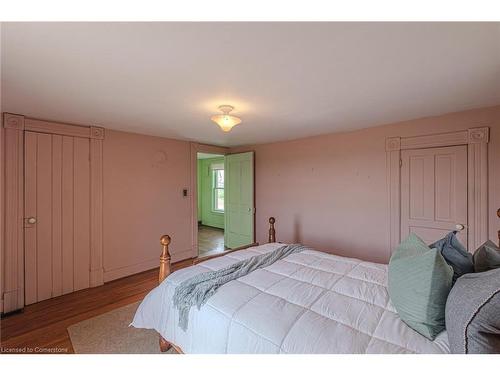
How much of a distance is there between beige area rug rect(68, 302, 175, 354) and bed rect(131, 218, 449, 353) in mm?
276

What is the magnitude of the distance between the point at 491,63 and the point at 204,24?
1793 mm

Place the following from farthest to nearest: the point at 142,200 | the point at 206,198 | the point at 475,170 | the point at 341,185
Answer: the point at 206,198 < the point at 142,200 < the point at 341,185 < the point at 475,170

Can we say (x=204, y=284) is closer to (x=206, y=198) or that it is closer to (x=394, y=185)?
(x=394, y=185)

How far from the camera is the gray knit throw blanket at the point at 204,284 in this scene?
1.53 metres

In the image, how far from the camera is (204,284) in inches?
64.7

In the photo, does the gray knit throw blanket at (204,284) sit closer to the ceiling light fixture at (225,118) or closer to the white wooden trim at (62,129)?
the ceiling light fixture at (225,118)

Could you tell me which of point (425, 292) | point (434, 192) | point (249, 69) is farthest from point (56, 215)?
point (434, 192)

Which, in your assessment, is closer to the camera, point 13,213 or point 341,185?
point 13,213

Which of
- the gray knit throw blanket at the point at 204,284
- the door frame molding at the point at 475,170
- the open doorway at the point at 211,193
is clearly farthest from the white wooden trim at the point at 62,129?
the door frame molding at the point at 475,170

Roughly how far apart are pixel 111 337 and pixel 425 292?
2435mm

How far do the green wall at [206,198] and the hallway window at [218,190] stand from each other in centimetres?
17

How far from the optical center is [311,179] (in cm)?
381

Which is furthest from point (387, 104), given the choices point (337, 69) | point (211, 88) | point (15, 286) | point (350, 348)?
point (15, 286)

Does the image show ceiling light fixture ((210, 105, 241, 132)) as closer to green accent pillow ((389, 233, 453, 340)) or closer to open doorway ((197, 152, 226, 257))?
green accent pillow ((389, 233, 453, 340))
